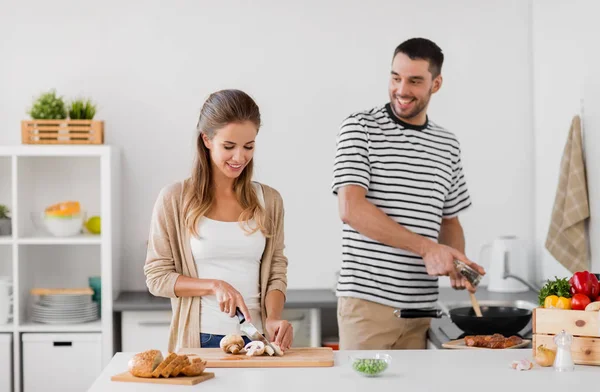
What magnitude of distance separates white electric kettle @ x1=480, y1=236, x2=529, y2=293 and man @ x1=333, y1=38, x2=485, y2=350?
140cm

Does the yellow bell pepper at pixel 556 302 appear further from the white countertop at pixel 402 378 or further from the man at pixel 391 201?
the man at pixel 391 201

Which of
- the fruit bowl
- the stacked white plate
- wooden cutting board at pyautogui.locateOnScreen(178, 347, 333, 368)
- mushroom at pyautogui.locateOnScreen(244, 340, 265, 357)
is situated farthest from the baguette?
the fruit bowl

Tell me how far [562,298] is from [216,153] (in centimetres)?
98

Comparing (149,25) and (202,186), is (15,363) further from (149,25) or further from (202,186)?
(202,186)

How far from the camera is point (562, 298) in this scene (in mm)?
2225

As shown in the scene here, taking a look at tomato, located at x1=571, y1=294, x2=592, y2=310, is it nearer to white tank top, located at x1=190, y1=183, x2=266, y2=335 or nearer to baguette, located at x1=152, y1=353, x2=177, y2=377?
white tank top, located at x1=190, y1=183, x2=266, y2=335

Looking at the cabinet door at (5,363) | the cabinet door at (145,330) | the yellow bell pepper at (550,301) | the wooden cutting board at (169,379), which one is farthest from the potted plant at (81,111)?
the yellow bell pepper at (550,301)

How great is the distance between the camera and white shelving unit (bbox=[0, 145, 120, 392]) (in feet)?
12.7

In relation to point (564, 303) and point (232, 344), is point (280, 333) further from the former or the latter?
point (564, 303)

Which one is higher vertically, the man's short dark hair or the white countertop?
the man's short dark hair

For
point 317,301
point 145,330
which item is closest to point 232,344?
point 317,301

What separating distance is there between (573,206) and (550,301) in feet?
4.41

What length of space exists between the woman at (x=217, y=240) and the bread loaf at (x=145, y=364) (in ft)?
0.96

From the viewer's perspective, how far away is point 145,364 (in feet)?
6.56
